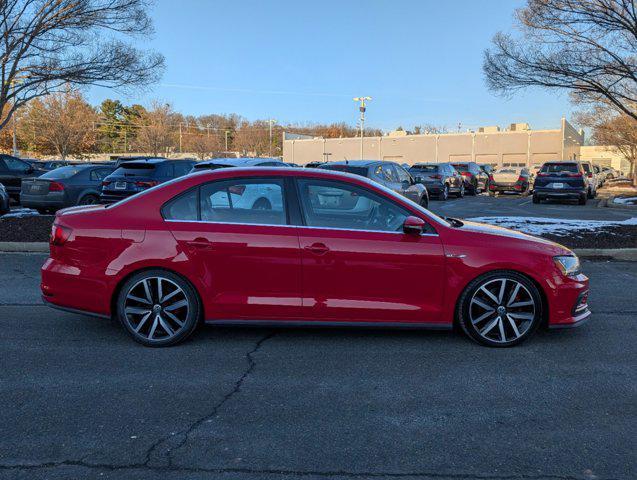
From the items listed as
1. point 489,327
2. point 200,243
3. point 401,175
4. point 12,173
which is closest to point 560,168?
point 401,175

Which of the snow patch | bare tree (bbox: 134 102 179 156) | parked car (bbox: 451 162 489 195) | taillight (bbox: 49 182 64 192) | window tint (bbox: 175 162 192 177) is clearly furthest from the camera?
bare tree (bbox: 134 102 179 156)

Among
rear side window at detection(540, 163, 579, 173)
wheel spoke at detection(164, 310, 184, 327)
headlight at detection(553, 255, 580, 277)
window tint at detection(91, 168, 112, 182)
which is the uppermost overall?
rear side window at detection(540, 163, 579, 173)

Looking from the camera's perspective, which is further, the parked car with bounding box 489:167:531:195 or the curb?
the parked car with bounding box 489:167:531:195

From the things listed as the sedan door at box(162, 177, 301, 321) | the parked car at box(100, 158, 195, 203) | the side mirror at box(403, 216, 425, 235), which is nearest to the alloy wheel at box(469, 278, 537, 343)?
the side mirror at box(403, 216, 425, 235)

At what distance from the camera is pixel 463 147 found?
64625 mm

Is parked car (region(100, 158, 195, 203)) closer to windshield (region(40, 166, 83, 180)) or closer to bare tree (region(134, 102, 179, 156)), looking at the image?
windshield (region(40, 166, 83, 180))

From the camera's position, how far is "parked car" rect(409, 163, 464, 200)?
23828 millimetres

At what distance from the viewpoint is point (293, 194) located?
5.06 m

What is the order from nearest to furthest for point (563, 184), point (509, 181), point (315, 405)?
point (315, 405) → point (563, 184) → point (509, 181)

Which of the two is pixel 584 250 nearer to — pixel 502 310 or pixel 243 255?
pixel 502 310

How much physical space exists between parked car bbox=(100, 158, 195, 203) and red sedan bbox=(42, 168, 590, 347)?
24.7 ft

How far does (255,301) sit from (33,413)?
6.24ft

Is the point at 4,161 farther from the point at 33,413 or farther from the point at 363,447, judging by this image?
the point at 363,447

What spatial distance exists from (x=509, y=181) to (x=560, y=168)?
5.77 metres
